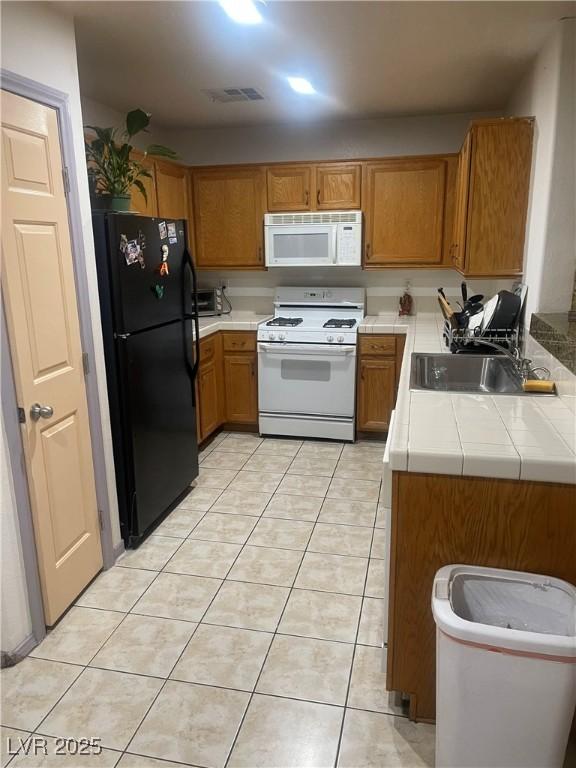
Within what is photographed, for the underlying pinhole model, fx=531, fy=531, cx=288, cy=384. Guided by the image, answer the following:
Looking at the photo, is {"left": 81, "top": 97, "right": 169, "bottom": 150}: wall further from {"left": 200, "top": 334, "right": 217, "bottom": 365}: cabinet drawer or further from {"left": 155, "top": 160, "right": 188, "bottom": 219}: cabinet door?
{"left": 200, "top": 334, "right": 217, "bottom": 365}: cabinet drawer

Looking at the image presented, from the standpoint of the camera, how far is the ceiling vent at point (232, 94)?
3211mm

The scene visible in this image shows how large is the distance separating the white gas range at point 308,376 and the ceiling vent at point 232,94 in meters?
1.54

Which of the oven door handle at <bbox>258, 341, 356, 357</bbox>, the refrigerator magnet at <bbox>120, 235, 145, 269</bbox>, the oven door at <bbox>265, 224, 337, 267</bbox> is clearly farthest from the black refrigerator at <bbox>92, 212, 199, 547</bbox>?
the oven door at <bbox>265, 224, 337, 267</bbox>

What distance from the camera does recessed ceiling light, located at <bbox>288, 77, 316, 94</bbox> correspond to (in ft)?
9.86

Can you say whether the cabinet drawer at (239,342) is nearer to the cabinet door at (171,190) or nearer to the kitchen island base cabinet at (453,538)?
the cabinet door at (171,190)

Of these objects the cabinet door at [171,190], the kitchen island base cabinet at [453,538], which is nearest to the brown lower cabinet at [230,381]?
the cabinet door at [171,190]

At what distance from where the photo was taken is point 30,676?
1.89 meters

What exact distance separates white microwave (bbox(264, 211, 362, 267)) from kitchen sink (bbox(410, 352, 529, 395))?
1.44 metres

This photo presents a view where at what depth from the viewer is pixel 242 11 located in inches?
82.4

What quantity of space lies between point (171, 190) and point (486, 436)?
317 centimetres

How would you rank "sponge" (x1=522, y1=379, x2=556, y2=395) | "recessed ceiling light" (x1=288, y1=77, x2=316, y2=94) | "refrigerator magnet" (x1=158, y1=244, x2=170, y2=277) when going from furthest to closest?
"recessed ceiling light" (x1=288, y1=77, x2=316, y2=94) < "refrigerator magnet" (x1=158, y1=244, x2=170, y2=277) < "sponge" (x1=522, y1=379, x2=556, y2=395)

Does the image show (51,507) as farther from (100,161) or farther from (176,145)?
(176,145)

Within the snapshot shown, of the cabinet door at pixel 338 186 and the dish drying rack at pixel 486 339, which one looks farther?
the cabinet door at pixel 338 186

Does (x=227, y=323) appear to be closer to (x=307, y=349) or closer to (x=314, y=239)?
(x=307, y=349)
